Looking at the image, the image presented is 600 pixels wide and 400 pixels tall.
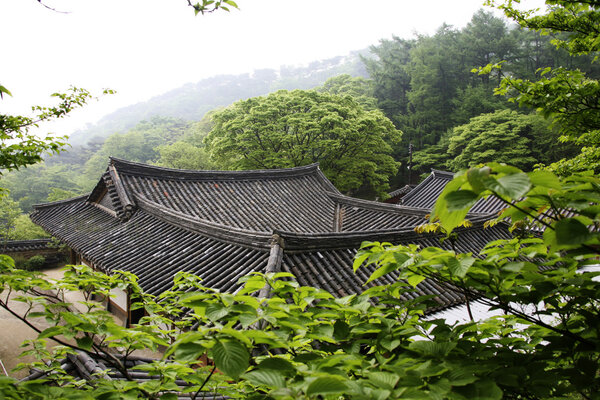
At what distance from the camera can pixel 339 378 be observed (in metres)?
1.15

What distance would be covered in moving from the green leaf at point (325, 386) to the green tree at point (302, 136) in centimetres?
2181

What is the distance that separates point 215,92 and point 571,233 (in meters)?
132

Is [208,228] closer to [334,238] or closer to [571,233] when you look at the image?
[334,238]

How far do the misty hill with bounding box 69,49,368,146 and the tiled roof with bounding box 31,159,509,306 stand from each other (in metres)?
89.7

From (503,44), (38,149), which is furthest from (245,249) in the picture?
(503,44)

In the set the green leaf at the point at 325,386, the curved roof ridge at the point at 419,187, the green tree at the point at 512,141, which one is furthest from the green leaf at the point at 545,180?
the green tree at the point at 512,141

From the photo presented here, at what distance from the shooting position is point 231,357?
125cm

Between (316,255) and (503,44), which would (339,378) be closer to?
(316,255)

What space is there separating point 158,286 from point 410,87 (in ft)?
141

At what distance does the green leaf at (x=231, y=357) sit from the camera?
122cm

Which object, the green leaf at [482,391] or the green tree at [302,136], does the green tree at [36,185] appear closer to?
the green tree at [302,136]

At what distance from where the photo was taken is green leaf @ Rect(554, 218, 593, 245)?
119cm

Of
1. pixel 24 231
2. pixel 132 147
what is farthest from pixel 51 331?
pixel 132 147

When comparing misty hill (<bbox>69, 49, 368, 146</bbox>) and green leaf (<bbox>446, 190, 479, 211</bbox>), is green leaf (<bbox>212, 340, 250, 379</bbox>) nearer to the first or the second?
green leaf (<bbox>446, 190, 479, 211</bbox>)
